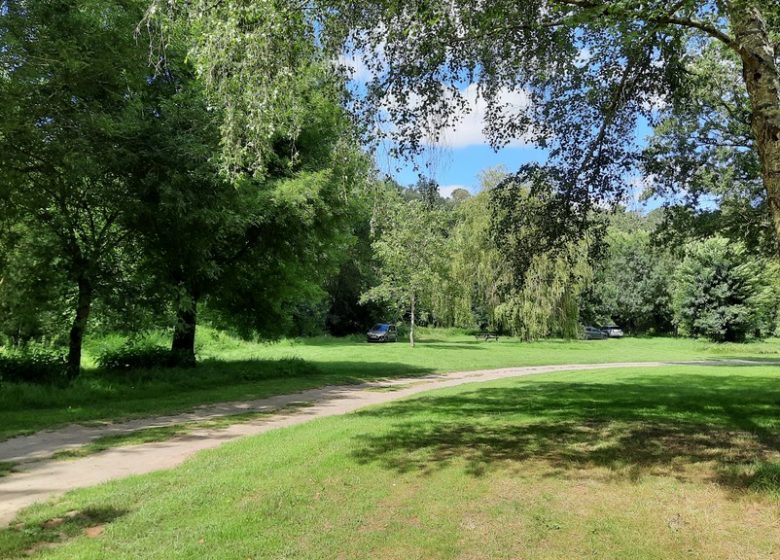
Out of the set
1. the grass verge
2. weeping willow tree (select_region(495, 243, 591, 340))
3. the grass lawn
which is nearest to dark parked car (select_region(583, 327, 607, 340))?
weeping willow tree (select_region(495, 243, 591, 340))

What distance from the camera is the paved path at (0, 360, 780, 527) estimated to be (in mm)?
6082

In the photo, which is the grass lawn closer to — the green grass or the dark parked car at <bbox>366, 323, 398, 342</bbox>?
the green grass

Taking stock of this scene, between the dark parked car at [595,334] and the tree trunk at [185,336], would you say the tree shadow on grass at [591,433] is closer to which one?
the tree trunk at [185,336]

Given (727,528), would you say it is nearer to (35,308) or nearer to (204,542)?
(204,542)

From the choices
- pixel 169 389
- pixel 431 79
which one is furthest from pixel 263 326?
pixel 431 79

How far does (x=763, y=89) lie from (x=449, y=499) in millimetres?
5014

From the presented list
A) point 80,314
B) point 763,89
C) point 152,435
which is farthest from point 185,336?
point 763,89

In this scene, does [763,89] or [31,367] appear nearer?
[763,89]

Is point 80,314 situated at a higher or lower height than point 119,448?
higher

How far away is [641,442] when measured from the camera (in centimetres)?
726

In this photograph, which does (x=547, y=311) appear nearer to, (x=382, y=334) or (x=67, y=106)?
(x=382, y=334)

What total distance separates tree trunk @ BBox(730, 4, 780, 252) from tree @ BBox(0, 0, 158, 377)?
909 centimetres

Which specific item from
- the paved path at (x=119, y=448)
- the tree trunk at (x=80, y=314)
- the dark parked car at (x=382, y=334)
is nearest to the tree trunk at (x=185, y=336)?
the tree trunk at (x=80, y=314)

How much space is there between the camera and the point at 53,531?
474 cm
